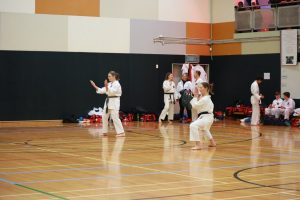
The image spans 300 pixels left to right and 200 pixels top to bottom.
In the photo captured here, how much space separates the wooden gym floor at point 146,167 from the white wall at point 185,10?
33.1 feet

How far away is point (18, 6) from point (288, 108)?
11.9 metres

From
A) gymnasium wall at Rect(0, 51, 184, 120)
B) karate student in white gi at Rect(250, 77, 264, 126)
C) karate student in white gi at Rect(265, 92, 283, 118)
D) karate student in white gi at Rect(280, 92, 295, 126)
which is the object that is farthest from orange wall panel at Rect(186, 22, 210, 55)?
karate student in white gi at Rect(280, 92, 295, 126)

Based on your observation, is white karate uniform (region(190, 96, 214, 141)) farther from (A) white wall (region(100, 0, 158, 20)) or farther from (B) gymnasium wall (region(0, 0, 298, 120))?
(A) white wall (region(100, 0, 158, 20))

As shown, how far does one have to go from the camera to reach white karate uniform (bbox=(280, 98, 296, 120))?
24.9 meters

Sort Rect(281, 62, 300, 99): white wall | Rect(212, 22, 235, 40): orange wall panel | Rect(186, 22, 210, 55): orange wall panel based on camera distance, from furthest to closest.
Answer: Rect(186, 22, 210, 55): orange wall panel
Rect(212, 22, 235, 40): orange wall panel
Rect(281, 62, 300, 99): white wall

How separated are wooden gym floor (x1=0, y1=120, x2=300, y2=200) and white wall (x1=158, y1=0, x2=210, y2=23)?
10.1 metres

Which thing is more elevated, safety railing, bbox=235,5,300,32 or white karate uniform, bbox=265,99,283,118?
safety railing, bbox=235,5,300,32

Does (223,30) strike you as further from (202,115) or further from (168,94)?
(202,115)

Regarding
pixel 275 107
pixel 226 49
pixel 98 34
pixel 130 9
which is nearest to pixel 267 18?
pixel 226 49

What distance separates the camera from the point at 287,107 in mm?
24938

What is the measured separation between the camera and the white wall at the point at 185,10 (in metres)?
28.8

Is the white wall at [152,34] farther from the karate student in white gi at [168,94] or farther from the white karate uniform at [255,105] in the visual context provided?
the white karate uniform at [255,105]

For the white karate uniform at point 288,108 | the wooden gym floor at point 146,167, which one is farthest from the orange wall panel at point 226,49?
the wooden gym floor at point 146,167

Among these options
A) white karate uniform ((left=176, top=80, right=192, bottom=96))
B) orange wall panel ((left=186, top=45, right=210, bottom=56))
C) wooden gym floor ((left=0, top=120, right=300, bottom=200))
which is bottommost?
wooden gym floor ((left=0, top=120, right=300, bottom=200))
